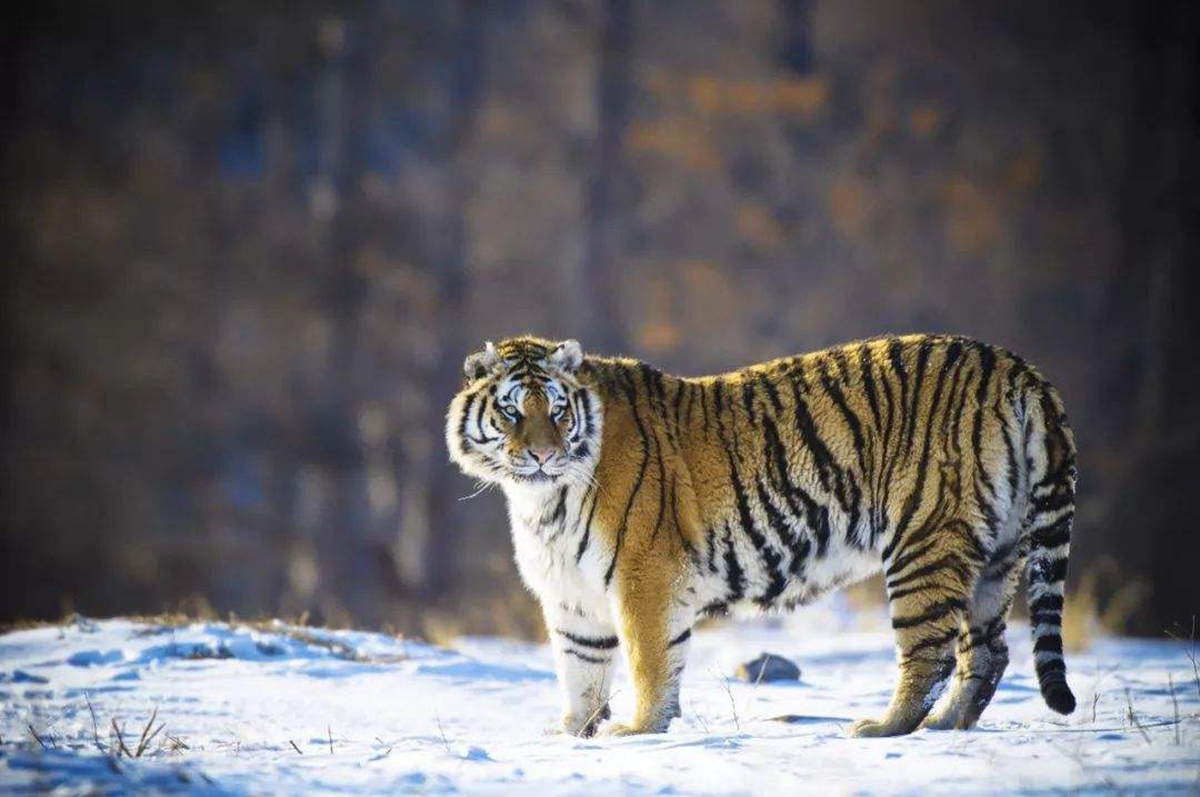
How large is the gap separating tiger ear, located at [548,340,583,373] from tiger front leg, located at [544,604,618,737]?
3.18ft

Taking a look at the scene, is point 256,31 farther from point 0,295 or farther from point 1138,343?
point 1138,343

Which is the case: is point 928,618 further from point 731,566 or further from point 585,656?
point 585,656

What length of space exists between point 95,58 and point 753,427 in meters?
21.8

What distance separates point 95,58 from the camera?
2409cm

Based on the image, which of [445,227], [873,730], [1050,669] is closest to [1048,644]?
[1050,669]

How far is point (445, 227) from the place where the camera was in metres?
20.4

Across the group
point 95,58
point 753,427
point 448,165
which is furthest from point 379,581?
point 753,427

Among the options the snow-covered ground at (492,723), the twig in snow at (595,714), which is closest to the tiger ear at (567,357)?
the twig in snow at (595,714)

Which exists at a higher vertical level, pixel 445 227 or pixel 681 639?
pixel 445 227

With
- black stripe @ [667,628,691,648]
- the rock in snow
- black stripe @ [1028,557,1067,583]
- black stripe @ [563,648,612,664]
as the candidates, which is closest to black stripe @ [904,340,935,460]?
black stripe @ [1028,557,1067,583]

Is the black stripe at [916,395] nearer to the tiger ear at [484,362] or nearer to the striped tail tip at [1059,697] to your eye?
the striped tail tip at [1059,697]

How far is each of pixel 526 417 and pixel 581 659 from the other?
1.02m

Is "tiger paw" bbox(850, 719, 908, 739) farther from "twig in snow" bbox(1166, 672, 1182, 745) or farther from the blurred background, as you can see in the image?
the blurred background

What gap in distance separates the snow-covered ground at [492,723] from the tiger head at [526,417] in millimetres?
1043
